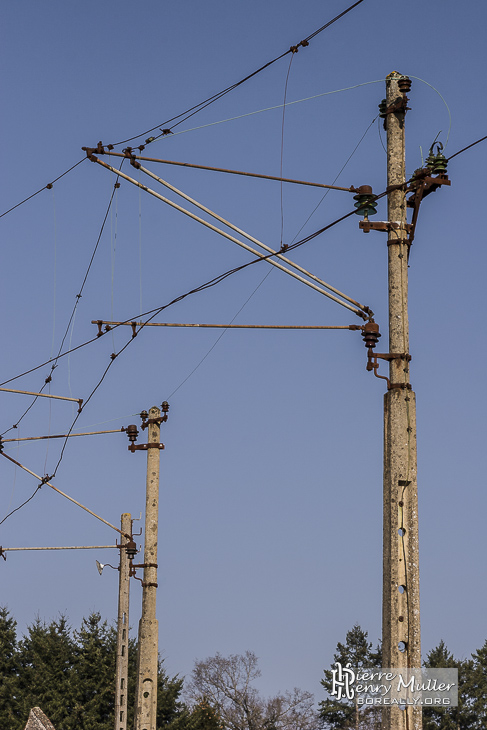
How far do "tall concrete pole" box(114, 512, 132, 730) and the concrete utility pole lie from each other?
4206 millimetres

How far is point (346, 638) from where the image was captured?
82750 millimetres

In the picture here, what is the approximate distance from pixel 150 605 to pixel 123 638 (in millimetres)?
5366

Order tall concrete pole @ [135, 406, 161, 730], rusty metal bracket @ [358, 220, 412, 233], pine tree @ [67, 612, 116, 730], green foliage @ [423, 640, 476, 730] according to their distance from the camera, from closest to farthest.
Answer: rusty metal bracket @ [358, 220, 412, 233]
tall concrete pole @ [135, 406, 161, 730]
pine tree @ [67, 612, 116, 730]
green foliage @ [423, 640, 476, 730]

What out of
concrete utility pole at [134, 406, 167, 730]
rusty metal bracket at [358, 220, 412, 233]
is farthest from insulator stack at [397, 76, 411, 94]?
concrete utility pole at [134, 406, 167, 730]

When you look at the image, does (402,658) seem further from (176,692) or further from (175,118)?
(176,692)

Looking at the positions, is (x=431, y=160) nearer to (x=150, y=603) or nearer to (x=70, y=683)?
(x=150, y=603)

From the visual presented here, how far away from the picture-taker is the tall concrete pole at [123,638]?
24.6 m

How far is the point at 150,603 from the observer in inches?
806

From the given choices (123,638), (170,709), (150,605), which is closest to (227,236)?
(150,605)

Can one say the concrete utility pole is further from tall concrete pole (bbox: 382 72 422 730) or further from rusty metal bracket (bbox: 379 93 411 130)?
rusty metal bracket (bbox: 379 93 411 130)

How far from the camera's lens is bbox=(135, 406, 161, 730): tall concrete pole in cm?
1969

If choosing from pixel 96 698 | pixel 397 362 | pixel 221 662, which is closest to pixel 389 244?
pixel 397 362

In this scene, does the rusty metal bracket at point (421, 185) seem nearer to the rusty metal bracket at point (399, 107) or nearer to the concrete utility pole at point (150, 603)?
the rusty metal bracket at point (399, 107)

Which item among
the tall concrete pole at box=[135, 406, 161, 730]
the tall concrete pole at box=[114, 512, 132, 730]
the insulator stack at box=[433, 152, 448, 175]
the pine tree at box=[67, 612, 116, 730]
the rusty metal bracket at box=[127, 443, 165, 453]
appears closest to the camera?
the insulator stack at box=[433, 152, 448, 175]
